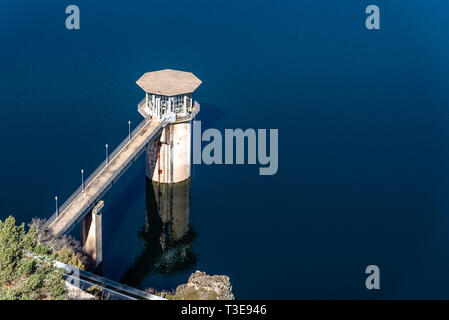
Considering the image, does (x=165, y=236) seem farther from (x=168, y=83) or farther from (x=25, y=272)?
(x=25, y=272)

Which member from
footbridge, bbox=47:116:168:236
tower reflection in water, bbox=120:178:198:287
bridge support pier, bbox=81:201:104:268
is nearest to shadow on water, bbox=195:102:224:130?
tower reflection in water, bbox=120:178:198:287

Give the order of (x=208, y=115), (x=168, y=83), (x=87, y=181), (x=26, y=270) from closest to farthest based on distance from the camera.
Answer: (x=26, y=270) < (x=87, y=181) < (x=168, y=83) < (x=208, y=115)

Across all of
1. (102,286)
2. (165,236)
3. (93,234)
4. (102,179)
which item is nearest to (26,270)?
(102,286)

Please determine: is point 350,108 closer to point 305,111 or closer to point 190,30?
point 305,111

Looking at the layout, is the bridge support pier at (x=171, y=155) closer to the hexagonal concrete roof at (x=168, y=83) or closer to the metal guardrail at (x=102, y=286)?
the hexagonal concrete roof at (x=168, y=83)
